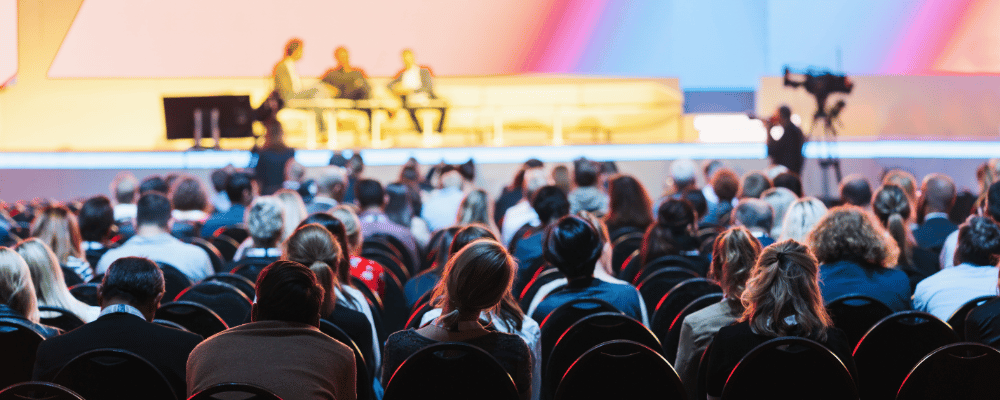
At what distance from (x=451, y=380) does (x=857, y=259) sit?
1.81 m

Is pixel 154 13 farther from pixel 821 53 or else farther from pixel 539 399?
pixel 539 399

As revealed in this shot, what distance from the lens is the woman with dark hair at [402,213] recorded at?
18.8ft

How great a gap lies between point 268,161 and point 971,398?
7408mm

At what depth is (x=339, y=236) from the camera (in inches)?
144

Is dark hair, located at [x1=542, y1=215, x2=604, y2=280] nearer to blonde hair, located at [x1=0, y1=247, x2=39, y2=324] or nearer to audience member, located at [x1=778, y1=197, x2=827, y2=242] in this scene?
audience member, located at [x1=778, y1=197, x2=827, y2=242]

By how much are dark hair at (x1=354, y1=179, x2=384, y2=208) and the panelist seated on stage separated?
5799 mm

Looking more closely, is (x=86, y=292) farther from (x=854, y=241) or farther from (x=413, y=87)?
(x=413, y=87)

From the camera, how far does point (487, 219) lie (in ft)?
16.3

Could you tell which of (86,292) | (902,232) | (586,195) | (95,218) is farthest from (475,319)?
(586,195)

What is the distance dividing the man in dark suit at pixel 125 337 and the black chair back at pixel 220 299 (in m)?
0.68

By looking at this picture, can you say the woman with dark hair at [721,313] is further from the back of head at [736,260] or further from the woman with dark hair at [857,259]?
the woman with dark hair at [857,259]

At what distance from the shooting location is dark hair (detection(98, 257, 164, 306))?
2.58m

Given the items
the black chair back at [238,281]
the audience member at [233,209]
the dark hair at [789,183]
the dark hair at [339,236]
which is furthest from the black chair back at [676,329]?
the audience member at [233,209]

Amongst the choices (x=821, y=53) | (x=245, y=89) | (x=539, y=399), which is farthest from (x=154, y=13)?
(x=539, y=399)
